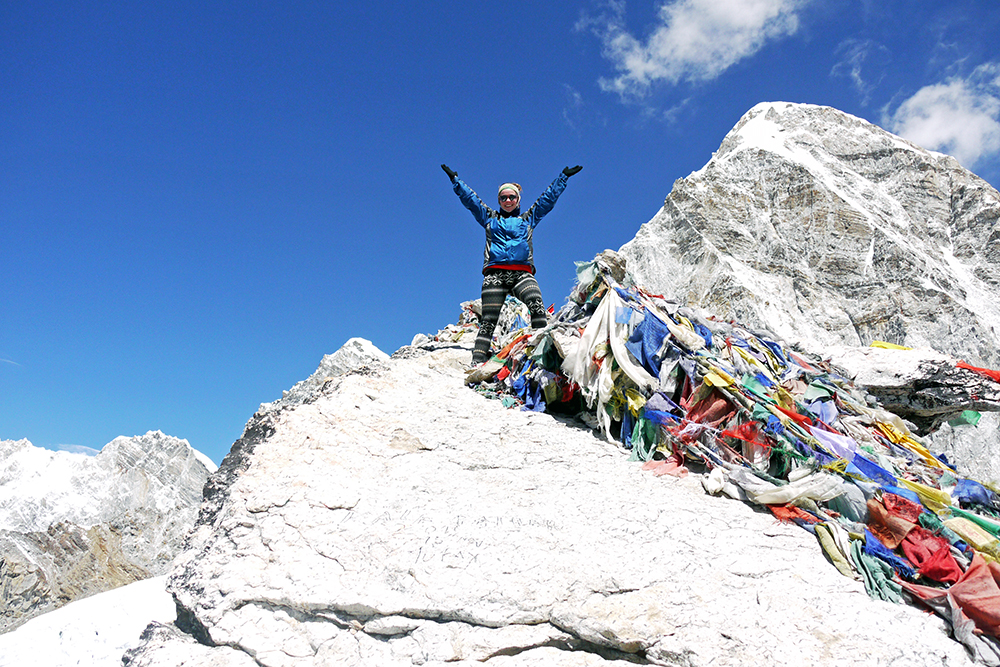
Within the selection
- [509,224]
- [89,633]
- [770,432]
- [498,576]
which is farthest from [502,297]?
[89,633]

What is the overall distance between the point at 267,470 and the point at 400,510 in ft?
3.33

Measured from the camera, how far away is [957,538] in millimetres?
2768

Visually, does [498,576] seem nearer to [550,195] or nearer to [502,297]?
[502,297]

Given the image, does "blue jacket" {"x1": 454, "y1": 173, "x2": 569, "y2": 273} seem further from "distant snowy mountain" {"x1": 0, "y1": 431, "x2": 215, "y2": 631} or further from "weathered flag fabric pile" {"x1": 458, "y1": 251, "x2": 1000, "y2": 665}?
"distant snowy mountain" {"x1": 0, "y1": 431, "x2": 215, "y2": 631}

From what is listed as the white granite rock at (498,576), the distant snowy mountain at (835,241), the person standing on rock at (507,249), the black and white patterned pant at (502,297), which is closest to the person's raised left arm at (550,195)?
the person standing on rock at (507,249)

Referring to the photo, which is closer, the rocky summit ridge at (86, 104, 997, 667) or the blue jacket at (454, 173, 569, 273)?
the rocky summit ridge at (86, 104, 997, 667)

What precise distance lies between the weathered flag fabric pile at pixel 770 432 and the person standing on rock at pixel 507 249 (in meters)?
0.40

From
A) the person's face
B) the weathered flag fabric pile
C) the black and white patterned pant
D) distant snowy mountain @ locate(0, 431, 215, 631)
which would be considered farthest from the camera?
distant snowy mountain @ locate(0, 431, 215, 631)

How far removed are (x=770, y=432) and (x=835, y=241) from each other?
48.2 ft

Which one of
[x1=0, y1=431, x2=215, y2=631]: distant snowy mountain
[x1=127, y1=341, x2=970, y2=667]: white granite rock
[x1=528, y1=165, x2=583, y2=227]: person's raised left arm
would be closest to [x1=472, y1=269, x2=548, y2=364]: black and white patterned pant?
[x1=528, y1=165, x2=583, y2=227]: person's raised left arm

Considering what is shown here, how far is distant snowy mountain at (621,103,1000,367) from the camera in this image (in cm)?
1370

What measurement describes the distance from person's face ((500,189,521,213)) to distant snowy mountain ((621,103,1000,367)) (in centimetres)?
919

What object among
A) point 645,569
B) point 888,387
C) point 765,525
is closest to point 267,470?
point 645,569

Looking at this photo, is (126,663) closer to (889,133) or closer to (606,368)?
(606,368)
